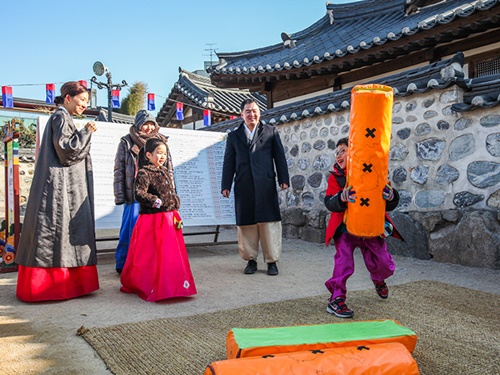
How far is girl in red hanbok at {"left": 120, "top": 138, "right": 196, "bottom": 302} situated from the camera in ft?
10.3

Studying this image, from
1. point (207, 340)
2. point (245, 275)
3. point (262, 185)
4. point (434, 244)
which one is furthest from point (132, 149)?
point (434, 244)

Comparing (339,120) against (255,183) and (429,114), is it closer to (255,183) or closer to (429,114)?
(429,114)

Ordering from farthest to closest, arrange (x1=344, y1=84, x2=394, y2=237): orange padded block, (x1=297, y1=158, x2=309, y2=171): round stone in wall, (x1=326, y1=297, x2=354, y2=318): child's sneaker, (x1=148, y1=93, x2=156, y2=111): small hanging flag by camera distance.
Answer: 1. (x1=148, y1=93, x2=156, y2=111): small hanging flag
2. (x1=297, y1=158, x2=309, y2=171): round stone in wall
3. (x1=326, y1=297, x2=354, y2=318): child's sneaker
4. (x1=344, y1=84, x2=394, y2=237): orange padded block

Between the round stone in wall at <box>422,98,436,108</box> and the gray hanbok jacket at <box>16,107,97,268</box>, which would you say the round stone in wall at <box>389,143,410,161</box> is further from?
the gray hanbok jacket at <box>16,107,97,268</box>

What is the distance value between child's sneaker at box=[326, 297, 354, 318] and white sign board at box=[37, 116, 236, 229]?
8.82 ft

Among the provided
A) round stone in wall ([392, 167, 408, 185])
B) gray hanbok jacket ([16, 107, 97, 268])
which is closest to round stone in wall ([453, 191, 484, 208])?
round stone in wall ([392, 167, 408, 185])

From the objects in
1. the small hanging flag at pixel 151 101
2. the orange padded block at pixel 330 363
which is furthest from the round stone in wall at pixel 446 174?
the small hanging flag at pixel 151 101

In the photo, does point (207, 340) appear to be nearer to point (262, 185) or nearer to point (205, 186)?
point (262, 185)

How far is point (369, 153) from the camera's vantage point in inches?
98.0

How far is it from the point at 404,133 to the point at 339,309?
9.61ft

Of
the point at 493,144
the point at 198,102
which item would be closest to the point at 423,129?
the point at 493,144

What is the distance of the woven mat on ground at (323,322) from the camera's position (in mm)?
1925

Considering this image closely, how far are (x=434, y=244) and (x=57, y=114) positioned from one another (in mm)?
3728

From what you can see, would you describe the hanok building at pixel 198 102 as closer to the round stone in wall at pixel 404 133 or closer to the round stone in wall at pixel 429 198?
the round stone in wall at pixel 404 133
